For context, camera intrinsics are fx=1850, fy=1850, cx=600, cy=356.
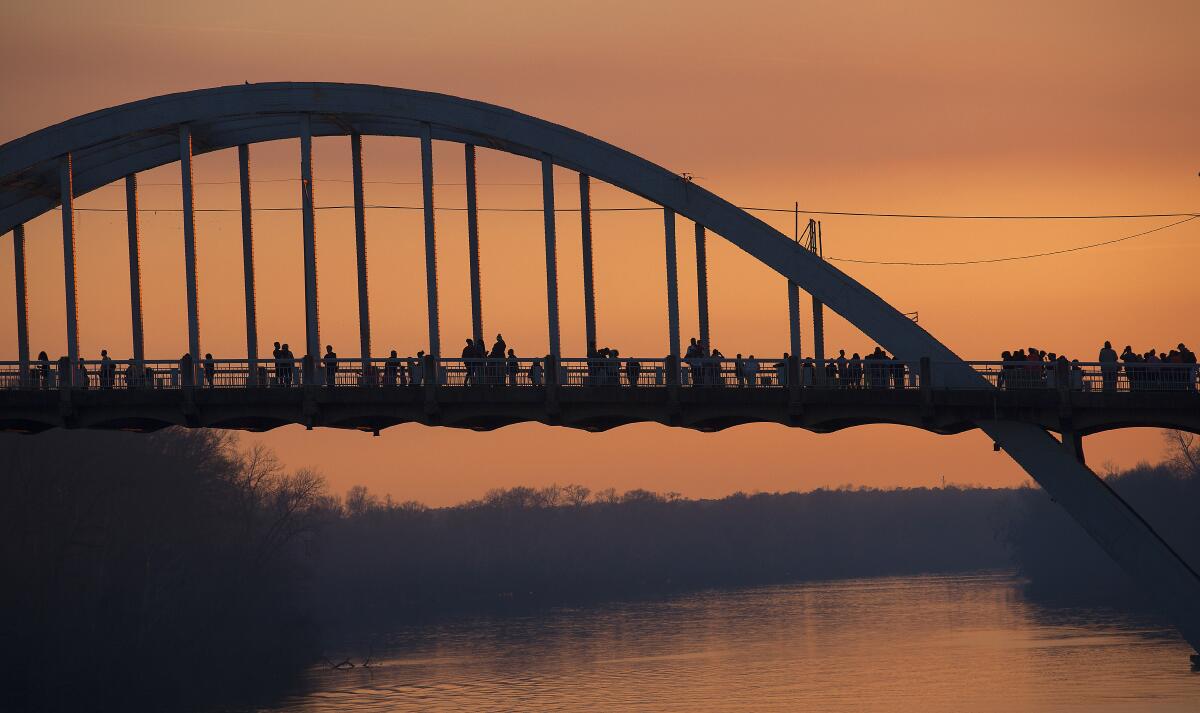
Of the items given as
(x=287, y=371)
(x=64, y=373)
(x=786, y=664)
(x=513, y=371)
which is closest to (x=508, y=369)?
(x=513, y=371)

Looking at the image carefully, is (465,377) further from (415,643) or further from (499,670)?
(415,643)

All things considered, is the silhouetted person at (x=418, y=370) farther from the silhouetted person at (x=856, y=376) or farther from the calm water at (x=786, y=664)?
the calm water at (x=786, y=664)

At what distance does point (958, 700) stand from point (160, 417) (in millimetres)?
35978

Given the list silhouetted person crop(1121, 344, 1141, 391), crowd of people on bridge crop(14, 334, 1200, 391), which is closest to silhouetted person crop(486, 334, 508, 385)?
crowd of people on bridge crop(14, 334, 1200, 391)

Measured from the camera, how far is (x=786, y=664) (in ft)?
273

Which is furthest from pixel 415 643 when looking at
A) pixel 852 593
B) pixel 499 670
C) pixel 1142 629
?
pixel 852 593

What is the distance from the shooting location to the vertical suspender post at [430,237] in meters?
47.7

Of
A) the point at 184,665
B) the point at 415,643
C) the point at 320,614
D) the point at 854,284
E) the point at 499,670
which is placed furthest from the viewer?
the point at 320,614

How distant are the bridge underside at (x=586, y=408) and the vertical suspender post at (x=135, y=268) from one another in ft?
10.1

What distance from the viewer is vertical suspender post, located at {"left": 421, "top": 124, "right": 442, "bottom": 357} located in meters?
47.7

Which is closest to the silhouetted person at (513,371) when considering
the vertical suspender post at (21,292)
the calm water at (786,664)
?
the vertical suspender post at (21,292)

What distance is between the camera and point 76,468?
7981 centimetres

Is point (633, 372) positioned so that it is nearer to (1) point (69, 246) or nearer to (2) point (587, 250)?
(2) point (587, 250)

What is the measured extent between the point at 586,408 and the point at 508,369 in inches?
80.2
